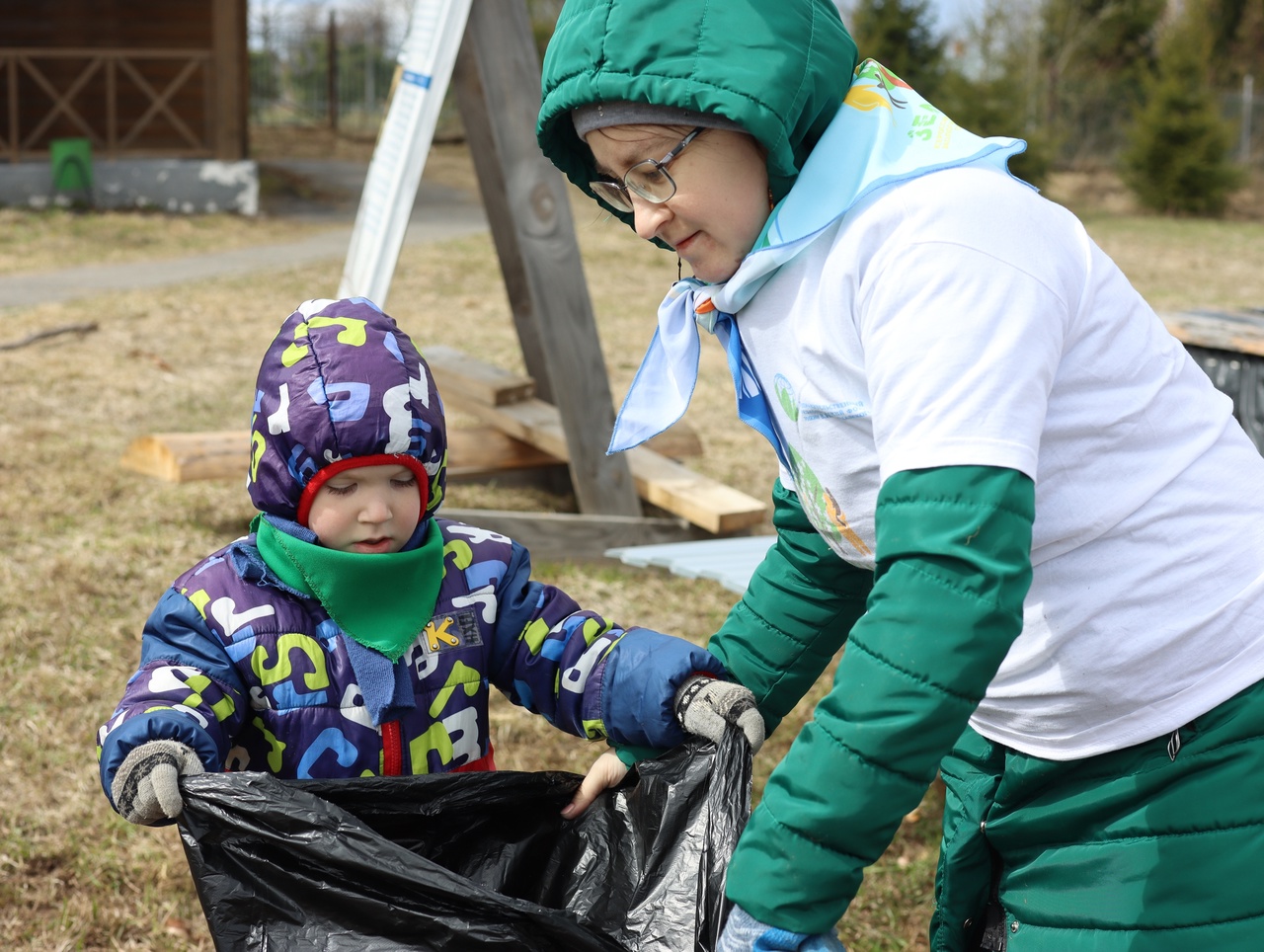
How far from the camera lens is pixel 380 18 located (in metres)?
36.1

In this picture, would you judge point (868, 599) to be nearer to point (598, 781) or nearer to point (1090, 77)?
point (598, 781)

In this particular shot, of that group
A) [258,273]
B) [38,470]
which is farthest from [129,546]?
[258,273]

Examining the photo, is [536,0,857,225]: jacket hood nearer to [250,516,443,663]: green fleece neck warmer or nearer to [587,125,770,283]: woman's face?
[587,125,770,283]: woman's face

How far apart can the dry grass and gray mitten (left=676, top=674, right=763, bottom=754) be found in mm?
980

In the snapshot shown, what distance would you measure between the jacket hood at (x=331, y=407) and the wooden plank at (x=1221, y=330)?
261cm

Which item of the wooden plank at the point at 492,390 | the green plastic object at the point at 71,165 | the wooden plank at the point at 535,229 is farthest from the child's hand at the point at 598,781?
the green plastic object at the point at 71,165

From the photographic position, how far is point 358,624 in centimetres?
172

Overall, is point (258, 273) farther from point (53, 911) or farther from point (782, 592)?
point (782, 592)

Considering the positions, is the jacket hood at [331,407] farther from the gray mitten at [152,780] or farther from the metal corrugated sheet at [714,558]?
the metal corrugated sheet at [714,558]

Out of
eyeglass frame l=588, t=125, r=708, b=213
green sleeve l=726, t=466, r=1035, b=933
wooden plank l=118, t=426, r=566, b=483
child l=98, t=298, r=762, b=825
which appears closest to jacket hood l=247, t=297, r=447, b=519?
child l=98, t=298, r=762, b=825

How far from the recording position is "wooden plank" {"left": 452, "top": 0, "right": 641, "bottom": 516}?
13.3 ft

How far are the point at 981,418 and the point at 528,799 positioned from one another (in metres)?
0.92

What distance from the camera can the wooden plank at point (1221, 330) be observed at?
3605mm

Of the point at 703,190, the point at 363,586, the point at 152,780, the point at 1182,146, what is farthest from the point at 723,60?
the point at 1182,146
